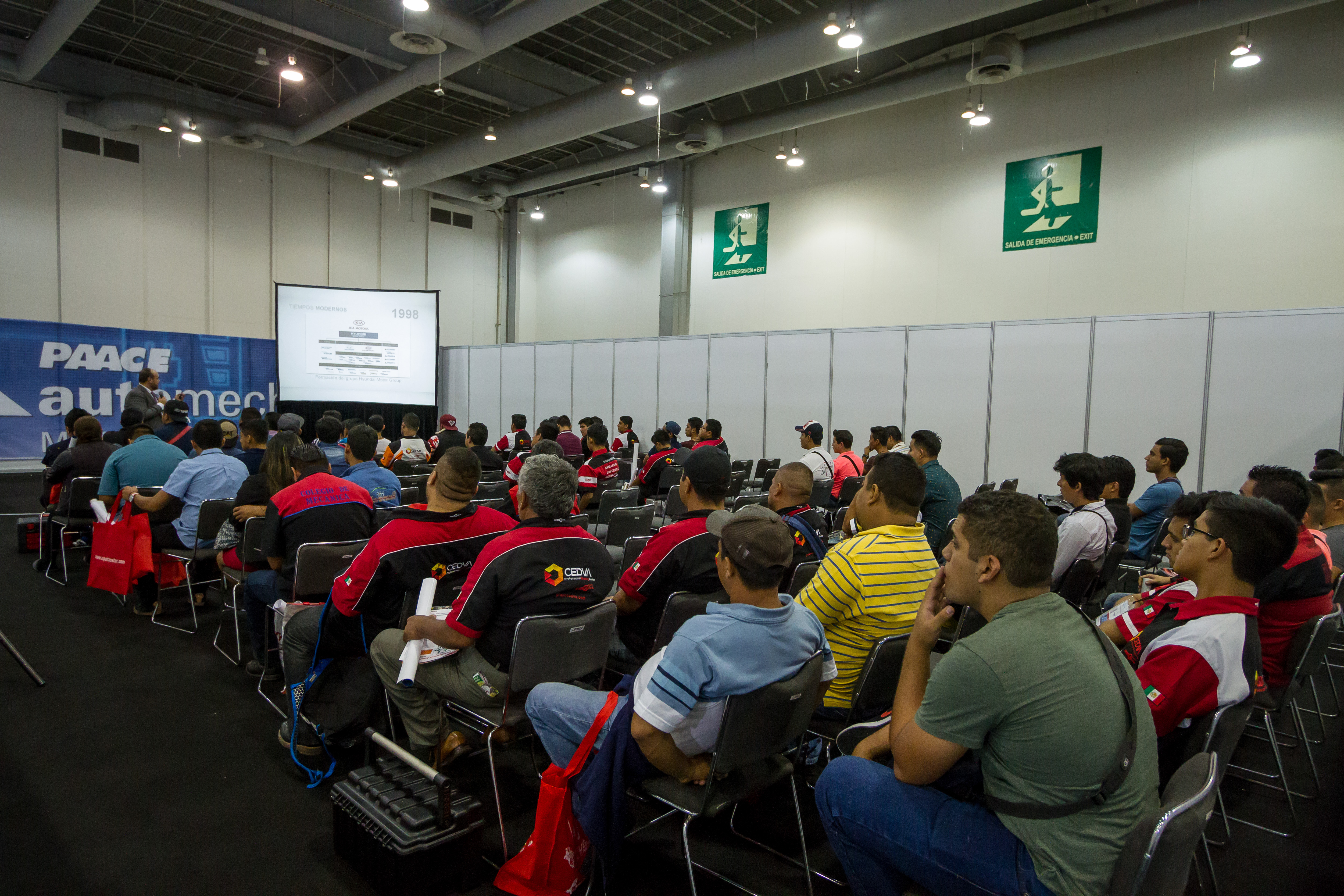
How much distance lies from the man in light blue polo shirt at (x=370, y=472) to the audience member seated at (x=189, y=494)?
2.49 feet

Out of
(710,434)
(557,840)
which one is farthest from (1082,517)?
(710,434)

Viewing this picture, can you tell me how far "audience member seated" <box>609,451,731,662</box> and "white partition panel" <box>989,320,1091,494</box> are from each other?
6.56m

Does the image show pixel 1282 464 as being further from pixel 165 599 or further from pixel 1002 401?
pixel 165 599

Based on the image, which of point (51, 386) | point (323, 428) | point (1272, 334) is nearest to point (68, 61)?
point (51, 386)

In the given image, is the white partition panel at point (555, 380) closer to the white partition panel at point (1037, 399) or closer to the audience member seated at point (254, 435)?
the white partition panel at point (1037, 399)

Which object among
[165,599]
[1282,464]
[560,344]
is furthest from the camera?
[560,344]

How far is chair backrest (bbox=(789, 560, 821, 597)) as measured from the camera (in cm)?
307

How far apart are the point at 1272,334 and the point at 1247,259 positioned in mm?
2145

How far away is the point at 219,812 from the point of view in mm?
2598

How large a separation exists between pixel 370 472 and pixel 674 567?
8.15 ft

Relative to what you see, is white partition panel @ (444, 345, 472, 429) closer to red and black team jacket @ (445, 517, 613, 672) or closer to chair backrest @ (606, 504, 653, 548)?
chair backrest @ (606, 504, 653, 548)

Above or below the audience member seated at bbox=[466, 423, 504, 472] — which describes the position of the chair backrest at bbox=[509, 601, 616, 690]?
below

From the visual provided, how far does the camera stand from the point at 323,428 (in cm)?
559

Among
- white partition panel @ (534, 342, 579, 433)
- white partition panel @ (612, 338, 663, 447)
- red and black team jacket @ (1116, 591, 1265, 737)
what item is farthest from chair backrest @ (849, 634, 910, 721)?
white partition panel @ (534, 342, 579, 433)
